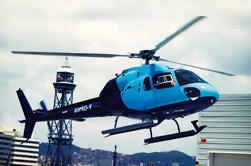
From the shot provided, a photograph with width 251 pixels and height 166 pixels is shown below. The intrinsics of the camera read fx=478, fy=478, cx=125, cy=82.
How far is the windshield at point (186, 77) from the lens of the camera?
2020cm

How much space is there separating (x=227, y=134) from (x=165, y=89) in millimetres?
8585

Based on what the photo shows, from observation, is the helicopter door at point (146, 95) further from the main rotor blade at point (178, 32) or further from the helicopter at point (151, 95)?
the main rotor blade at point (178, 32)

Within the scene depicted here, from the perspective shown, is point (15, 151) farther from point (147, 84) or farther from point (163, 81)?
point (163, 81)

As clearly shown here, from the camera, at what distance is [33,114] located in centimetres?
2719

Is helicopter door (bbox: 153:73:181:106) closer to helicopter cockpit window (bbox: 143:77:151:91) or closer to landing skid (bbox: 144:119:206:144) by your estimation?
helicopter cockpit window (bbox: 143:77:151:91)

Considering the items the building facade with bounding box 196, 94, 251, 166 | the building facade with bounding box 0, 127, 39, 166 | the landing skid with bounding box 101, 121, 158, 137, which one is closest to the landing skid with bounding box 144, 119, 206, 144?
the landing skid with bounding box 101, 121, 158, 137

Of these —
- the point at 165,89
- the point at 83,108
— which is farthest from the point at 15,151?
the point at 165,89

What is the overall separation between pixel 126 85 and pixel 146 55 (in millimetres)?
1816

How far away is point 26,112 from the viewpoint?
91.4 feet

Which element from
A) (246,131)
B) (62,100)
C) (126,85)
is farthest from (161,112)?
(62,100)

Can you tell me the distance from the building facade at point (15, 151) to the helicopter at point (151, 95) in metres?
149

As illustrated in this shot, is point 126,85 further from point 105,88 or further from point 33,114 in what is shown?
point 33,114

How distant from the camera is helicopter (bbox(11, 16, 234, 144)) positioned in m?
19.9

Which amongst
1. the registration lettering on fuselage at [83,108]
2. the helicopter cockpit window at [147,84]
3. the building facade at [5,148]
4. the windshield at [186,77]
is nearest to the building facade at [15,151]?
the building facade at [5,148]
